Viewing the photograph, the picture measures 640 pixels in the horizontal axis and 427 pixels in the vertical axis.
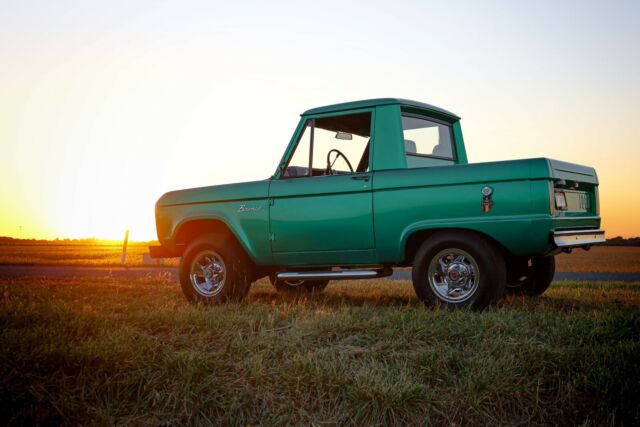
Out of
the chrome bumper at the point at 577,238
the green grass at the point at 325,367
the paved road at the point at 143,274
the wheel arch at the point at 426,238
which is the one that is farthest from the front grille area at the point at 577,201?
the paved road at the point at 143,274

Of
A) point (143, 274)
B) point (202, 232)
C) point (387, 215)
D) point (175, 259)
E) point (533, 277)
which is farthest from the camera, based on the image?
point (175, 259)

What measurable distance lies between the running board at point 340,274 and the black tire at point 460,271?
1.47 ft

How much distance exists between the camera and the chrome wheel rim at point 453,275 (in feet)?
19.9

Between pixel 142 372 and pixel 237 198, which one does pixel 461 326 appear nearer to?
pixel 142 372

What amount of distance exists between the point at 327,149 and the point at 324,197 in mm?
782

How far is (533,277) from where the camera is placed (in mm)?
7398

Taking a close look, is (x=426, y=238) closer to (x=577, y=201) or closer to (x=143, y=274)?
(x=577, y=201)

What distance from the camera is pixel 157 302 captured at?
7562 millimetres

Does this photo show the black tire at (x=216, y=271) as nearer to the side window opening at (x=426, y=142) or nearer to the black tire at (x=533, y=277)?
the side window opening at (x=426, y=142)

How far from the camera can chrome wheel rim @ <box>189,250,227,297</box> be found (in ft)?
24.9

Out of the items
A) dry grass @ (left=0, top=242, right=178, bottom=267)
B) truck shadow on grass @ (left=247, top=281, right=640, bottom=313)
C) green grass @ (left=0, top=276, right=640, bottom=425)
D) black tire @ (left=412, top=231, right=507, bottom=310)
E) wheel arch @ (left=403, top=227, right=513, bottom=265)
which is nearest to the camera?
green grass @ (left=0, top=276, right=640, bottom=425)

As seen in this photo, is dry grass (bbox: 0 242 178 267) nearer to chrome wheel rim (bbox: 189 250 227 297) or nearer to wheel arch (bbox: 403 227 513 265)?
chrome wheel rim (bbox: 189 250 227 297)

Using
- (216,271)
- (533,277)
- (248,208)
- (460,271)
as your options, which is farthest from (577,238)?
(216,271)

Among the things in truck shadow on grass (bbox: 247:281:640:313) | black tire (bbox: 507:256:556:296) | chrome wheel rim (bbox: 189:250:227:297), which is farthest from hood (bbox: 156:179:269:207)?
black tire (bbox: 507:256:556:296)
